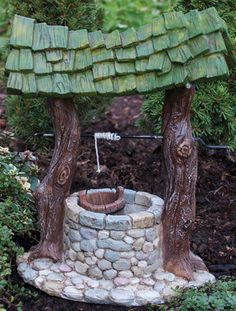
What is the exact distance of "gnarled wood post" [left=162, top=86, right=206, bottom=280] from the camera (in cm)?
425

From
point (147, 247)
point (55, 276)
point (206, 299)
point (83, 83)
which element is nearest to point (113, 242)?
point (147, 247)

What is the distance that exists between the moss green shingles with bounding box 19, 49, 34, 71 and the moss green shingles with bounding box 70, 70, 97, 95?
25 cm

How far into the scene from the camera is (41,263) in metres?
4.54

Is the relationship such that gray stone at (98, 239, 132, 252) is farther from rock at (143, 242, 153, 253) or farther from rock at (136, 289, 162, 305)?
rock at (136, 289, 162, 305)

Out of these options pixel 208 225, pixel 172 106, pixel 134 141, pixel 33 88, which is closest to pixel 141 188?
pixel 208 225

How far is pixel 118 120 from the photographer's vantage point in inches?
295

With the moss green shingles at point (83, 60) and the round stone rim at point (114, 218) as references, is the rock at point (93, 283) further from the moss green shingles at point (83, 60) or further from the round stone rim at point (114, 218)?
the moss green shingles at point (83, 60)

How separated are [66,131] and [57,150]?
0.15 meters

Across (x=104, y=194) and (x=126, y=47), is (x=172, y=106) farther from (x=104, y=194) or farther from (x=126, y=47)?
(x=104, y=194)

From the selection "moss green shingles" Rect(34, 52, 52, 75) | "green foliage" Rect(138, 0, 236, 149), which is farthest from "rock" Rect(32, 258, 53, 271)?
"green foliage" Rect(138, 0, 236, 149)

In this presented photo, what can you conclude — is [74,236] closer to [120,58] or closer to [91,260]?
[91,260]

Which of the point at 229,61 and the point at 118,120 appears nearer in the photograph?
the point at 229,61

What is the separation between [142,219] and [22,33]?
1.35 m

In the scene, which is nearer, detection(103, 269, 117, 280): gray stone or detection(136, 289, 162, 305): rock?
detection(136, 289, 162, 305): rock
